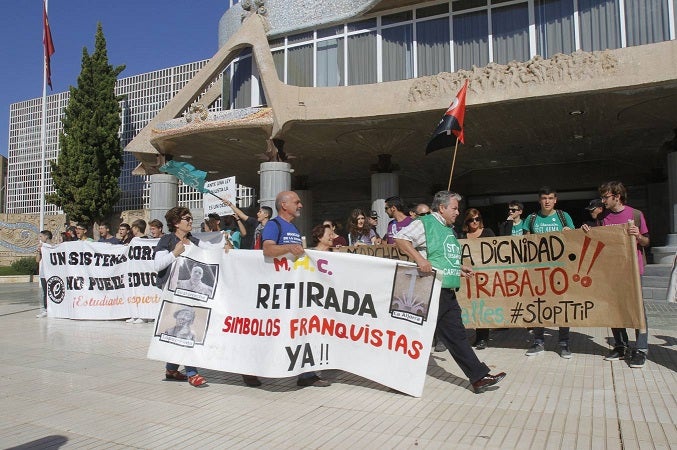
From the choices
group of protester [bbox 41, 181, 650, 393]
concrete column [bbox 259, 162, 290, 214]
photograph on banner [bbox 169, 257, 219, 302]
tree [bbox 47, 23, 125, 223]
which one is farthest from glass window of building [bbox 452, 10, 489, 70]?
tree [bbox 47, 23, 125, 223]

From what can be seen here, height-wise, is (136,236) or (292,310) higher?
(136,236)

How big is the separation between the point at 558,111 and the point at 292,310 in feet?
42.4

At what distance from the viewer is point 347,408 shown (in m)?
4.34

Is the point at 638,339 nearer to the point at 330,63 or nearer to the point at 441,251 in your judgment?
the point at 441,251

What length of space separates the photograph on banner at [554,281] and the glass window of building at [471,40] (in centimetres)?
1027

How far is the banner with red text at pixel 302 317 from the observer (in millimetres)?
4645

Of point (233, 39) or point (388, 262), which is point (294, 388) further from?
point (233, 39)

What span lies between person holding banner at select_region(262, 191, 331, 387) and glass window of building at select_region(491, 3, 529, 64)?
12.0 meters

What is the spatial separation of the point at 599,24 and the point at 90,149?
25.5 metres


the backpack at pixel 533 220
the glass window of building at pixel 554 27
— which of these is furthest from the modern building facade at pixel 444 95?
the backpack at pixel 533 220

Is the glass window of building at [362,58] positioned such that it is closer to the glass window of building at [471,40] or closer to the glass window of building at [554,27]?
the glass window of building at [471,40]

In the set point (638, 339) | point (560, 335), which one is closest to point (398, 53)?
point (560, 335)

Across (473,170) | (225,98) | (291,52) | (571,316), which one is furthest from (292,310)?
(473,170)

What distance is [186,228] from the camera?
538 centimetres
